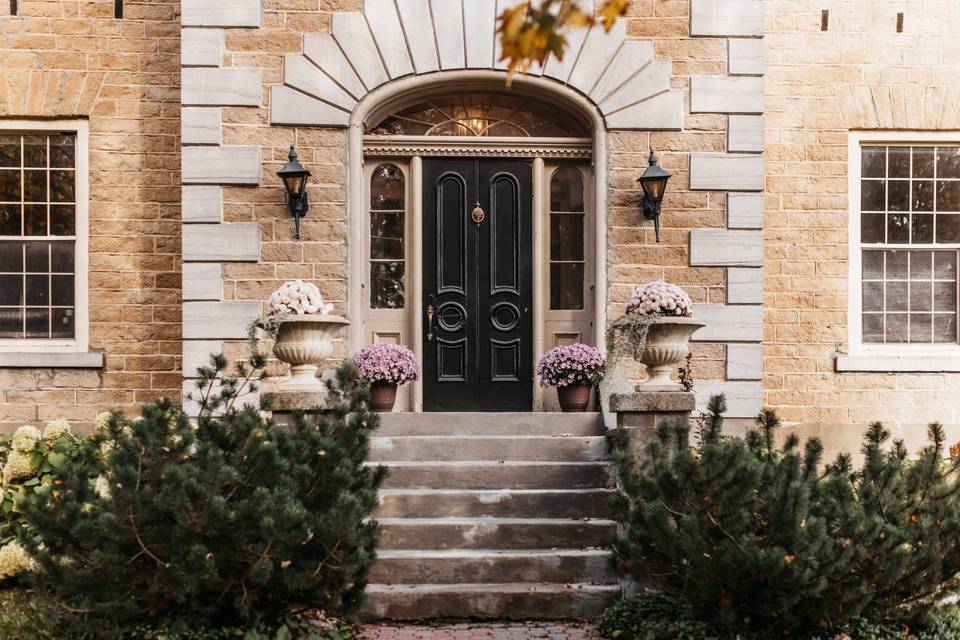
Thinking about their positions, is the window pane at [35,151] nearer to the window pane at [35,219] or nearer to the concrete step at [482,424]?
the window pane at [35,219]

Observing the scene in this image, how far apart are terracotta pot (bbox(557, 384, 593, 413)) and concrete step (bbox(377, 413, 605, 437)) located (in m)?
0.57

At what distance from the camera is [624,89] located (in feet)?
27.8

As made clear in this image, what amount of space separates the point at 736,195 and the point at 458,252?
2460 mm

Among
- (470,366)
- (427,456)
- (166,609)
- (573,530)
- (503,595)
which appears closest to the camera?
(166,609)

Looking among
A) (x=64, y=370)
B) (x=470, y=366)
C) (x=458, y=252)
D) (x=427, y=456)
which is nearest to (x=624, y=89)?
(x=458, y=252)

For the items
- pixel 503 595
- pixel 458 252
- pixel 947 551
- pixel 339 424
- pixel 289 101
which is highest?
pixel 289 101

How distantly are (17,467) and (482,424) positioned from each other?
3.45 m

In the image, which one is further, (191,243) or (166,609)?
(191,243)

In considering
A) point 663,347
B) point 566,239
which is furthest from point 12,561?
point 566,239

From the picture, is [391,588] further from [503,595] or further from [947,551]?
[947,551]

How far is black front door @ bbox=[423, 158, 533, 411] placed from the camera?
8844 millimetres

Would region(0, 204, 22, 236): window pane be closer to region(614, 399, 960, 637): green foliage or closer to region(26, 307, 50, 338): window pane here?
region(26, 307, 50, 338): window pane

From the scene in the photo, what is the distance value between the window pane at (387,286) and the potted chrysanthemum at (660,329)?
250 centimetres

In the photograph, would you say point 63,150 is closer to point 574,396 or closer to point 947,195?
point 574,396
